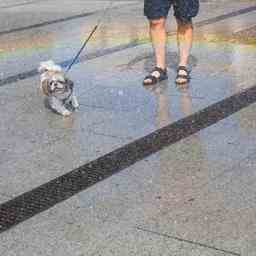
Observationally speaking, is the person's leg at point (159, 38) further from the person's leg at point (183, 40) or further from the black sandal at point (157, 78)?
the person's leg at point (183, 40)

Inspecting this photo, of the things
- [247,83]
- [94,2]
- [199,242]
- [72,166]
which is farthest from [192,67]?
[94,2]

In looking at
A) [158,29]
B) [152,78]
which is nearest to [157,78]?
[152,78]

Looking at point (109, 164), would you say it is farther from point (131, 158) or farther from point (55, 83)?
point (55, 83)

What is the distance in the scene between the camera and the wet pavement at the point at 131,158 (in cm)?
396

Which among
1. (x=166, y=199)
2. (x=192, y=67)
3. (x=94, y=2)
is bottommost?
(x=94, y=2)

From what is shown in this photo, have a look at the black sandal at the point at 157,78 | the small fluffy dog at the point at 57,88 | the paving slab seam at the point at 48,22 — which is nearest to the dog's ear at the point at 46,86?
the small fluffy dog at the point at 57,88

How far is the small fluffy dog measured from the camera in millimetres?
6340

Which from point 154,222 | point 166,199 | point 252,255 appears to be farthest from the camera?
point 166,199

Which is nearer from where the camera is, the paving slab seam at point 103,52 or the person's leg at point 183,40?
the person's leg at point 183,40

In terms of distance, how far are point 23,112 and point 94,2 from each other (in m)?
9.39

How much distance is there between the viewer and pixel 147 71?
8227 mm

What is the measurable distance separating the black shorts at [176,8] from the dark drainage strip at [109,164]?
1.11 metres

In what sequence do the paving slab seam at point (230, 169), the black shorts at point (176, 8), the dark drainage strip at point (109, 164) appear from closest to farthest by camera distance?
the dark drainage strip at point (109, 164) → the paving slab seam at point (230, 169) → the black shorts at point (176, 8)

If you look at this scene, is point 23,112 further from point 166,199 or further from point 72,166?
point 166,199
